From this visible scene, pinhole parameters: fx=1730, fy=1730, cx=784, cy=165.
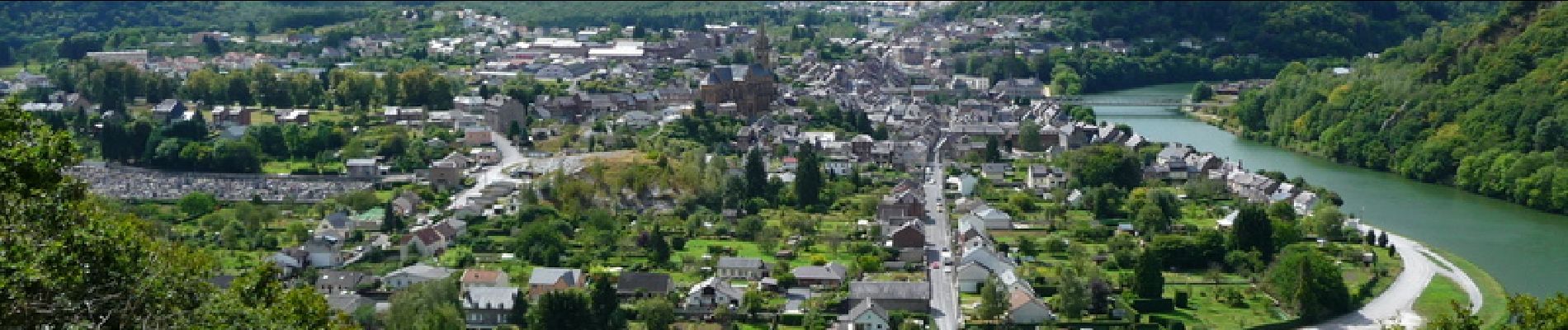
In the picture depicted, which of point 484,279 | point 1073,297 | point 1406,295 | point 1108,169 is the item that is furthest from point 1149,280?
point 1108,169

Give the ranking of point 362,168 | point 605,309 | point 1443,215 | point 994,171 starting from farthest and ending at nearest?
point 994,171 < point 362,168 < point 1443,215 < point 605,309

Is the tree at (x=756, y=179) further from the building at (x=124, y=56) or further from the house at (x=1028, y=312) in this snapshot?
the building at (x=124, y=56)

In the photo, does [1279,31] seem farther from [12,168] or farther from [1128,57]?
[12,168]

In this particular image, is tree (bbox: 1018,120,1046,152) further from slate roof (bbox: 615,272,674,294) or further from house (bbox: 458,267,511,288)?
house (bbox: 458,267,511,288)

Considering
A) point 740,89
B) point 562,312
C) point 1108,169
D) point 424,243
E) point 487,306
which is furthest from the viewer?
point 740,89

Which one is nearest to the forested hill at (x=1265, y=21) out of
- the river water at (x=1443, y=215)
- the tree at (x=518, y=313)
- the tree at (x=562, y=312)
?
the river water at (x=1443, y=215)

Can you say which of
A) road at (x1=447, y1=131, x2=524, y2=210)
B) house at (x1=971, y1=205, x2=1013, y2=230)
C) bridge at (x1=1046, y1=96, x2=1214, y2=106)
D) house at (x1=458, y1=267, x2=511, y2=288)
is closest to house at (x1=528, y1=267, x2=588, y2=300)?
house at (x1=458, y1=267, x2=511, y2=288)

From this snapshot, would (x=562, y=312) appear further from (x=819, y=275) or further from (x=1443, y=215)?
(x=1443, y=215)

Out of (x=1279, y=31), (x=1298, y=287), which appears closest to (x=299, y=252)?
(x=1298, y=287)
